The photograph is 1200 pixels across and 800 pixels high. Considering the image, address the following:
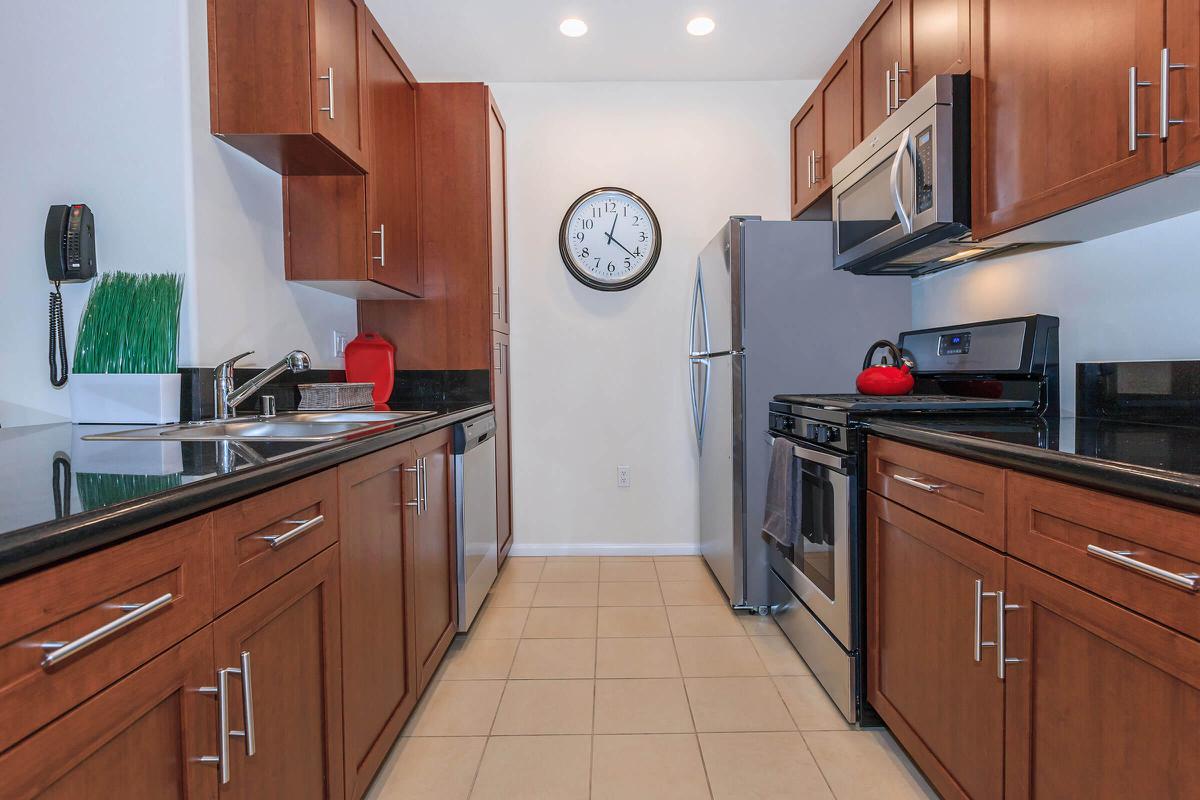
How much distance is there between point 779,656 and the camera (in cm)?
229

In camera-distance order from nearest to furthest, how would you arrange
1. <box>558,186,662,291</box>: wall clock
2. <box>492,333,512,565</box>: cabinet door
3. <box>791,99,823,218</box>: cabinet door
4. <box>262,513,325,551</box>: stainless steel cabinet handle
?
<box>262,513,325,551</box>: stainless steel cabinet handle
<box>791,99,823,218</box>: cabinet door
<box>492,333,512,565</box>: cabinet door
<box>558,186,662,291</box>: wall clock

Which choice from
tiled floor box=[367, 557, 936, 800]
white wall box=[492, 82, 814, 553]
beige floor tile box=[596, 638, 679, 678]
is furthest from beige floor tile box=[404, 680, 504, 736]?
white wall box=[492, 82, 814, 553]

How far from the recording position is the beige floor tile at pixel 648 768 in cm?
155

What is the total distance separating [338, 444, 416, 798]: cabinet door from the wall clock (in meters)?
2.00

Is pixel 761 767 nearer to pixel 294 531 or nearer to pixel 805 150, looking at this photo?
pixel 294 531

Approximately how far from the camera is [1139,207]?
4.70 ft

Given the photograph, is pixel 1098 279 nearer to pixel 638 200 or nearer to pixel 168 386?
pixel 638 200

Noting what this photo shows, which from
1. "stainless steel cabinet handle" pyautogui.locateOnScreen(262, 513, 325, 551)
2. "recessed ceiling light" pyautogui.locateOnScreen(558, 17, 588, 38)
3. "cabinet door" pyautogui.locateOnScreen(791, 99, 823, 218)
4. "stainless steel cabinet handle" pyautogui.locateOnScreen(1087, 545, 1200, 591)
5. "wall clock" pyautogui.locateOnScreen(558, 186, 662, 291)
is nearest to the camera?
"stainless steel cabinet handle" pyautogui.locateOnScreen(1087, 545, 1200, 591)

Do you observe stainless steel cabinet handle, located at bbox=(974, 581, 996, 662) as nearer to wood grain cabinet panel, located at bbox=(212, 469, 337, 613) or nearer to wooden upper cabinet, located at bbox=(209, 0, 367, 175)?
wood grain cabinet panel, located at bbox=(212, 469, 337, 613)

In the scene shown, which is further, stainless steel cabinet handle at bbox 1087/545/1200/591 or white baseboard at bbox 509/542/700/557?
white baseboard at bbox 509/542/700/557

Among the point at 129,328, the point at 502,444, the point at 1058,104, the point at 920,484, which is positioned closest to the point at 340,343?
the point at 502,444

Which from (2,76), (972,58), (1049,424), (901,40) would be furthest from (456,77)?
(1049,424)

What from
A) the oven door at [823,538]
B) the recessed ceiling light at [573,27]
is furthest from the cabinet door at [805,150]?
the oven door at [823,538]

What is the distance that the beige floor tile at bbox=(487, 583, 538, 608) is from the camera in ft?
9.23
